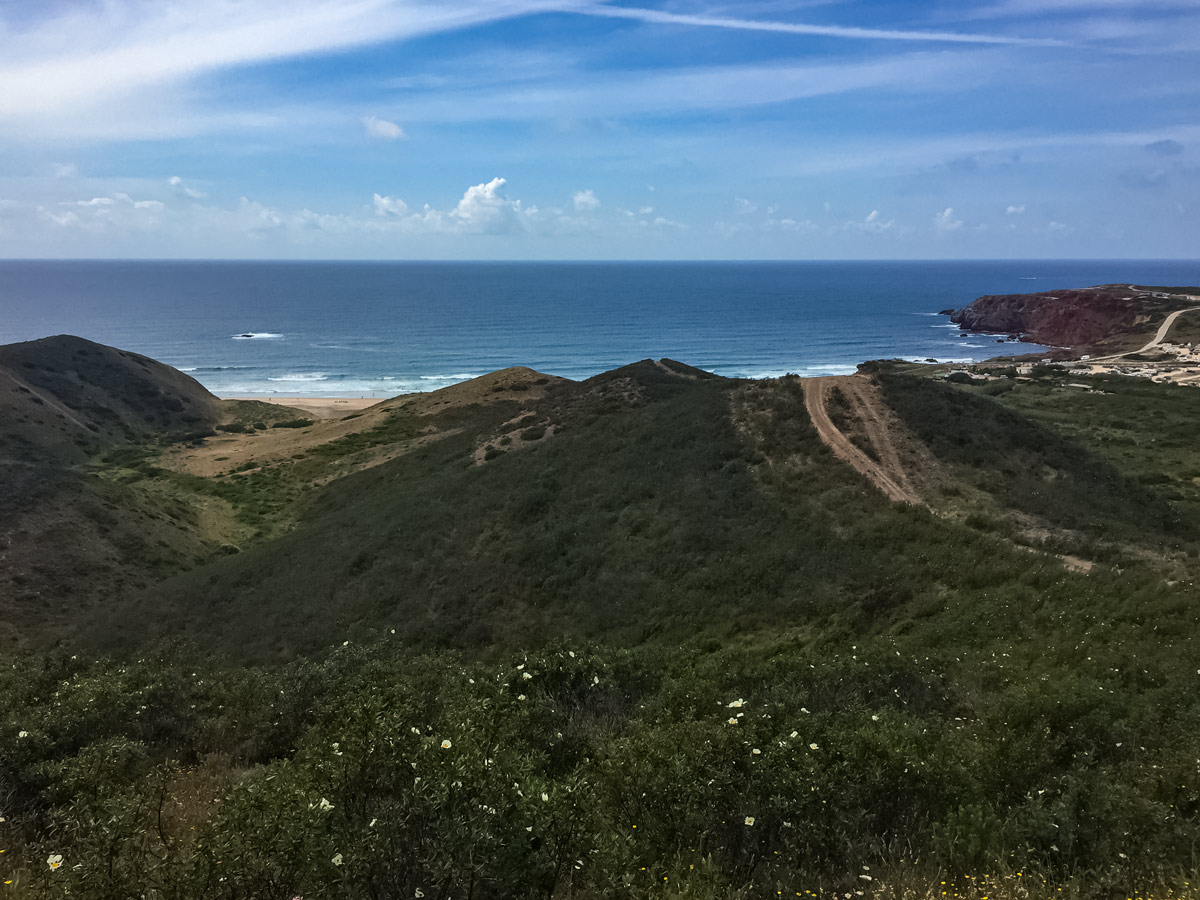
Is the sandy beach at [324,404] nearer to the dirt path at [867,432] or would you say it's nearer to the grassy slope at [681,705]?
the grassy slope at [681,705]

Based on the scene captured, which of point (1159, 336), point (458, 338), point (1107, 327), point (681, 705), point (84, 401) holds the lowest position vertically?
point (84, 401)

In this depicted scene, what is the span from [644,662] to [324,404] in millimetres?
76955

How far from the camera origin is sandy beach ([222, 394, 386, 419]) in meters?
75.3

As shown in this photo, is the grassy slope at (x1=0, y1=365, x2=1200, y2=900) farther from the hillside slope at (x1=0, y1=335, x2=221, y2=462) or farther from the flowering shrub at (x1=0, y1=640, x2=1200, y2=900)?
the hillside slope at (x1=0, y1=335, x2=221, y2=462)

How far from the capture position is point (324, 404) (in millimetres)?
81938

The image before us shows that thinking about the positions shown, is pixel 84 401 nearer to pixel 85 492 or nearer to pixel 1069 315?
pixel 85 492

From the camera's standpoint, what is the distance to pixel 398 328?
489ft

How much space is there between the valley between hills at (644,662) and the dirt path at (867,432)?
0.70ft

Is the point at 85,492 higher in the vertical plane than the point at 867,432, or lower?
lower

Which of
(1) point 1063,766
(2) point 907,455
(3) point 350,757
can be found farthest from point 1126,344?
(3) point 350,757

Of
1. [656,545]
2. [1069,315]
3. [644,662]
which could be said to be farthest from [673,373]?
[1069,315]

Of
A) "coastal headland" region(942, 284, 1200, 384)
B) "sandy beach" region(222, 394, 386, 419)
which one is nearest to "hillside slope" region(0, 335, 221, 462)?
"sandy beach" region(222, 394, 386, 419)

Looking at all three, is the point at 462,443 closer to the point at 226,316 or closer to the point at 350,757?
the point at 350,757

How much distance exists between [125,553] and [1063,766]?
36022 millimetres
